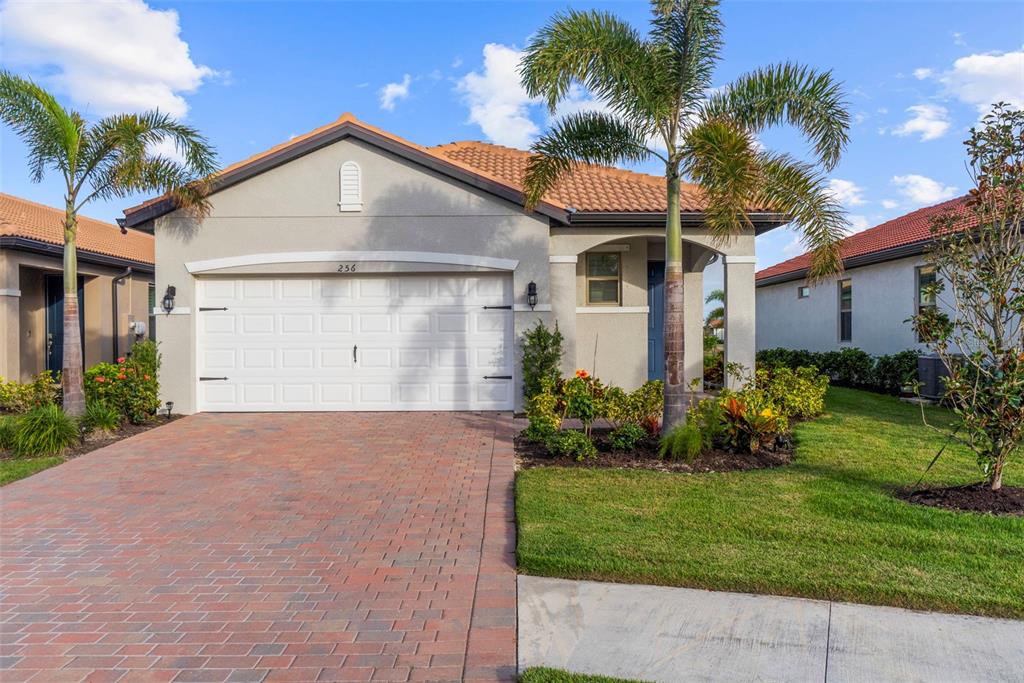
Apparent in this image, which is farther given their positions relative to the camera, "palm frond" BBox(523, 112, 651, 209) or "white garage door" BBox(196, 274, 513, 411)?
"white garage door" BBox(196, 274, 513, 411)

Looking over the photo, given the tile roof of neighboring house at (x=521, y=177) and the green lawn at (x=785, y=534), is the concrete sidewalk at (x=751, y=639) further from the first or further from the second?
the tile roof of neighboring house at (x=521, y=177)

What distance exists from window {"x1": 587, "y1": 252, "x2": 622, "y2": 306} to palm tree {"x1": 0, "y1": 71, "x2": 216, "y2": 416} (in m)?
7.45

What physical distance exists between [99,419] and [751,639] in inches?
380

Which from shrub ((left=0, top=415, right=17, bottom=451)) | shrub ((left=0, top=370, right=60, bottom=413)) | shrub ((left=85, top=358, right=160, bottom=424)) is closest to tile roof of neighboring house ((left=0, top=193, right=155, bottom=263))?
shrub ((left=0, top=370, right=60, bottom=413))

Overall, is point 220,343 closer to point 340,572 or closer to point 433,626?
point 340,572

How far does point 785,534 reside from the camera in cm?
499

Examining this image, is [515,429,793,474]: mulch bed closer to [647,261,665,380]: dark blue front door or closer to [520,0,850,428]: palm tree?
[520,0,850,428]: palm tree

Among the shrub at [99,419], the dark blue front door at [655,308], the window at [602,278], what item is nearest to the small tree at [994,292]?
the window at [602,278]

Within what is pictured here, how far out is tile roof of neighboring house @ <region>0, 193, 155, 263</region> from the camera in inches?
542

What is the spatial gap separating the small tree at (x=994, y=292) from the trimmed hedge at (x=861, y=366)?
6.81 meters

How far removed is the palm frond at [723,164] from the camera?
749cm

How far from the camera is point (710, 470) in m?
7.25

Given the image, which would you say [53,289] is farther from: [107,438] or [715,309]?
[715,309]

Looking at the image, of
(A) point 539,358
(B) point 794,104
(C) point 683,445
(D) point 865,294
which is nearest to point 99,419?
(A) point 539,358
